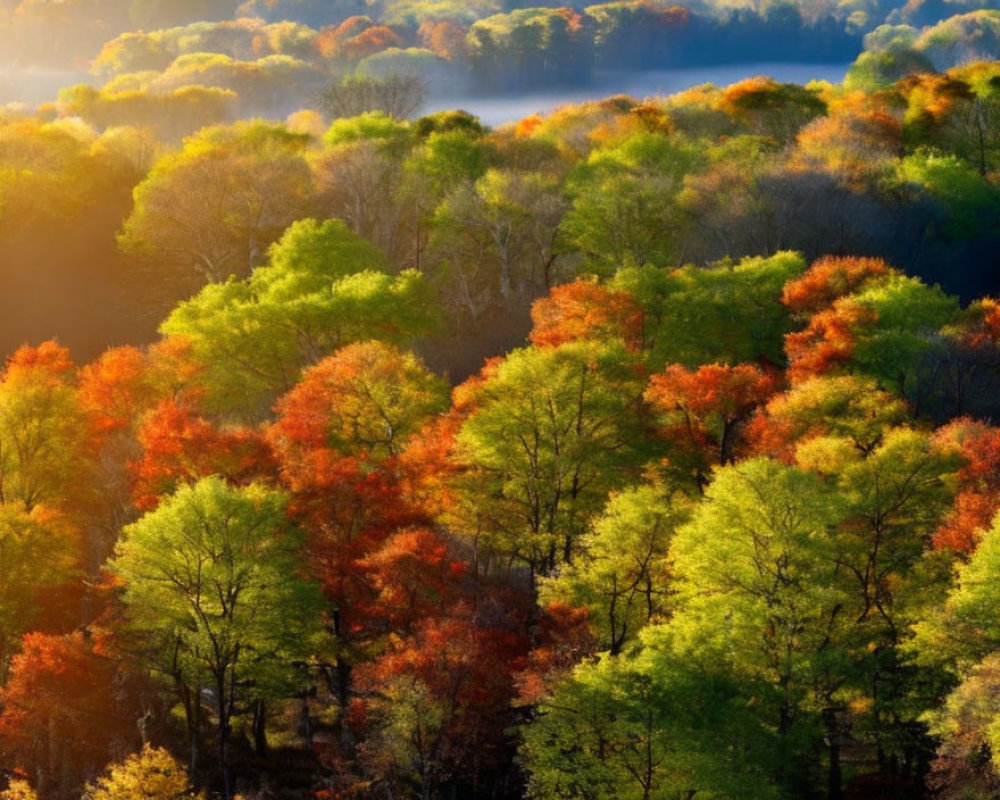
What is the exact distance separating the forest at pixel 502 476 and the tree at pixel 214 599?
20cm

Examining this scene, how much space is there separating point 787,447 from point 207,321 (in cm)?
4545

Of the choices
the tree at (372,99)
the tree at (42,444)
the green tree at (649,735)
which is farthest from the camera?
the tree at (372,99)

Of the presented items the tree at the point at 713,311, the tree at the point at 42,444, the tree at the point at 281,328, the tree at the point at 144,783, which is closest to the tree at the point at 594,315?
the tree at the point at 713,311

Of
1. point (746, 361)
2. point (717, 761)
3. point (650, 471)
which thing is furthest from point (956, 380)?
point (717, 761)

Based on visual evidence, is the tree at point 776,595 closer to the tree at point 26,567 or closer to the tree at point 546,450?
the tree at point 546,450

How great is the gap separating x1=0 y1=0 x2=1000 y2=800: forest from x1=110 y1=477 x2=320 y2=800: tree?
0.67 feet

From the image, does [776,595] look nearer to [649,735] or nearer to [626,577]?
[626,577]

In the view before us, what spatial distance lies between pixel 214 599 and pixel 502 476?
18.7 metres

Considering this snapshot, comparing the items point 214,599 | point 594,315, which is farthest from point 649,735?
point 594,315

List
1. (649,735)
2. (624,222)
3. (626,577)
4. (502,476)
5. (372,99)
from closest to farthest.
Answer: (649,735)
(626,577)
(502,476)
(624,222)
(372,99)

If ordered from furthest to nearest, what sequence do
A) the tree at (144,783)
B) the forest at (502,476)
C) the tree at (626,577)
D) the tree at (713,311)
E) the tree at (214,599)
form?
the tree at (713,311) < the tree at (214,599) < the tree at (626,577) < the forest at (502,476) < the tree at (144,783)

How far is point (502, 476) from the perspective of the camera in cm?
7431

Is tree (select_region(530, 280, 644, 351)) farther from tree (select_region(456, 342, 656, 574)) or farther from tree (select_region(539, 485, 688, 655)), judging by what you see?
tree (select_region(539, 485, 688, 655))

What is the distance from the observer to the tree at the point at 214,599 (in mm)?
65188
